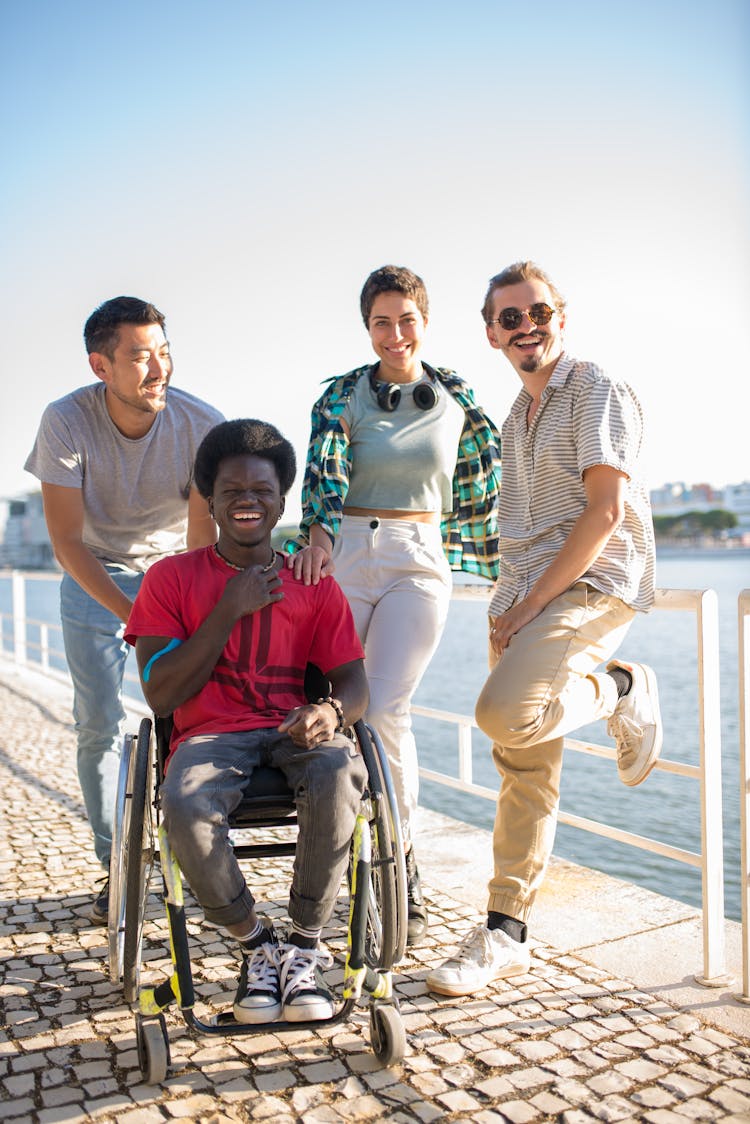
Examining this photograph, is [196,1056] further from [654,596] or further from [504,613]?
[654,596]

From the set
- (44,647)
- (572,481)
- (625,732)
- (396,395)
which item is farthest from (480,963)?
(44,647)

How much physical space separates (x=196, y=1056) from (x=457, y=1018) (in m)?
0.66

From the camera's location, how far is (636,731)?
2861mm

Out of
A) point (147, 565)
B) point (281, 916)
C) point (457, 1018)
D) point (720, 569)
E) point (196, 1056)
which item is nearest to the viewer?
point (196, 1056)

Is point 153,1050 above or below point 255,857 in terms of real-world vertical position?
below

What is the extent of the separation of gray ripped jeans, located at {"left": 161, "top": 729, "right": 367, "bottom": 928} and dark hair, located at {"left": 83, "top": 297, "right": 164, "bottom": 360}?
1545mm

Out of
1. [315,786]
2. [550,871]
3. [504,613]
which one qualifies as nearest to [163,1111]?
[315,786]

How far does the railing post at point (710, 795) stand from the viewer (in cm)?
275

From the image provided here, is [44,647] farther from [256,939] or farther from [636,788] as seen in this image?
[256,939]

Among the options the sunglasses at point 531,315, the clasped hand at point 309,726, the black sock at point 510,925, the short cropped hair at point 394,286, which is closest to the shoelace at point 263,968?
the clasped hand at point 309,726

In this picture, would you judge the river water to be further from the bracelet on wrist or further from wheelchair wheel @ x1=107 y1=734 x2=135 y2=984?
wheelchair wheel @ x1=107 y1=734 x2=135 y2=984

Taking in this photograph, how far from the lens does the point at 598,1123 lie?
2074mm

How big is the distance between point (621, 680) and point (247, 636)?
1118 mm

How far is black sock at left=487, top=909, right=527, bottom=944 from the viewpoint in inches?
110
